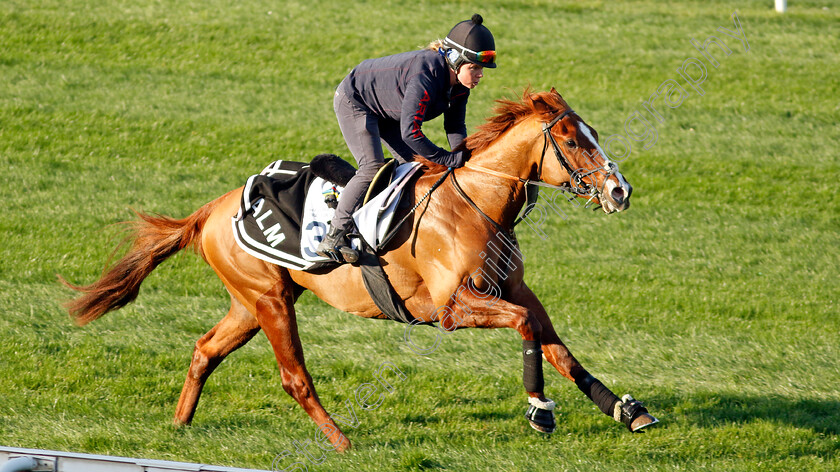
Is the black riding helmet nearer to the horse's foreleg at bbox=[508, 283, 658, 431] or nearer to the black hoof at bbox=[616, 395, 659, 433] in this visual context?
the horse's foreleg at bbox=[508, 283, 658, 431]

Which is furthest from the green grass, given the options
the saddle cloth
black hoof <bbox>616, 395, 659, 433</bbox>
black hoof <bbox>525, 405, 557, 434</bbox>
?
the saddle cloth

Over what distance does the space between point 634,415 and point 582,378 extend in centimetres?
40

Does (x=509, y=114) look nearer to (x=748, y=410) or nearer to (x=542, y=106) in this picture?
(x=542, y=106)

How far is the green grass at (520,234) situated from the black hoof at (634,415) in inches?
21.4

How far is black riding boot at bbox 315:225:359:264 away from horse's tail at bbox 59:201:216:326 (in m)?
1.30

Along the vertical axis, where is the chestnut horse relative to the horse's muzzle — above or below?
below

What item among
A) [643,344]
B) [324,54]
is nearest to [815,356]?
[643,344]

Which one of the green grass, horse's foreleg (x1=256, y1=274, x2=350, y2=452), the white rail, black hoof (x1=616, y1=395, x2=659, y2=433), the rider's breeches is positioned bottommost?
the green grass

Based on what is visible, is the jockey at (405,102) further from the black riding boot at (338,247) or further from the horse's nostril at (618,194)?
the horse's nostril at (618,194)

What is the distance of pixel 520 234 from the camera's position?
33.7ft

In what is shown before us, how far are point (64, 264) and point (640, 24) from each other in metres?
10.7

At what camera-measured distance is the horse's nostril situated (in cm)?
478

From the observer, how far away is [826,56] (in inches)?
569

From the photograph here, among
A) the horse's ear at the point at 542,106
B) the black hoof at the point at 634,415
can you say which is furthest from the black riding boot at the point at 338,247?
the black hoof at the point at 634,415
